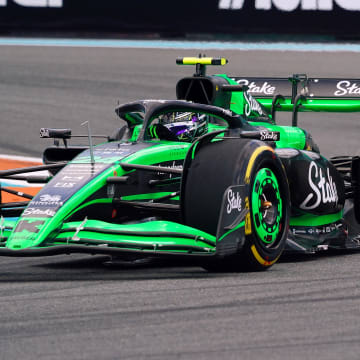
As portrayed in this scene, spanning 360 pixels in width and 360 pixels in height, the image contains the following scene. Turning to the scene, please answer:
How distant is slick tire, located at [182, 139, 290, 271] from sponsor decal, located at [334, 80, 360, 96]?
116 inches

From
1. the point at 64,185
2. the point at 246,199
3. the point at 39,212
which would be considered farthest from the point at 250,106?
the point at 39,212

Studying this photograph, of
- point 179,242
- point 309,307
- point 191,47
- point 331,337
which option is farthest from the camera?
point 191,47

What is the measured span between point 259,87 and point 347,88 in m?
0.95

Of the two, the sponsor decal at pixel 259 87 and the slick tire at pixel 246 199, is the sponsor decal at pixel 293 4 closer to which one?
the sponsor decal at pixel 259 87

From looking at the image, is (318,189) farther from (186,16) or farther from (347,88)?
(186,16)

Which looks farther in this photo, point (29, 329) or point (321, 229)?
point (321, 229)

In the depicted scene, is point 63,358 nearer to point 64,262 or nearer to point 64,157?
point 64,262

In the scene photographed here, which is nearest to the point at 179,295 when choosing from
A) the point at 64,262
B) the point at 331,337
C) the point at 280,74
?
the point at 331,337

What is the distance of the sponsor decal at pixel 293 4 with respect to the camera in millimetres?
19312

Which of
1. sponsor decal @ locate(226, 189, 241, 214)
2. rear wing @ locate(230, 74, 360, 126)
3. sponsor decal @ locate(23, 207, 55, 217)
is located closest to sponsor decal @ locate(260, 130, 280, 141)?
sponsor decal @ locate(226, 189, 241, 214)

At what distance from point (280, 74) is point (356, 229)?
11012 millimetres

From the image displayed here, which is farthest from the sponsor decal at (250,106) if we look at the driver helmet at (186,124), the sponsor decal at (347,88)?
the sponsor decal at (347,88)

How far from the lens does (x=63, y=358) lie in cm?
445

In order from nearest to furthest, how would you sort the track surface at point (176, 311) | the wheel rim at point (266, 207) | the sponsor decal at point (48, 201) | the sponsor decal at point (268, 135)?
the track surface at point (176, 311)
the sponsor decal at point (48, 201)
the wheel rim at point (266, 207)
the sponsor decal at point (268, 135)
